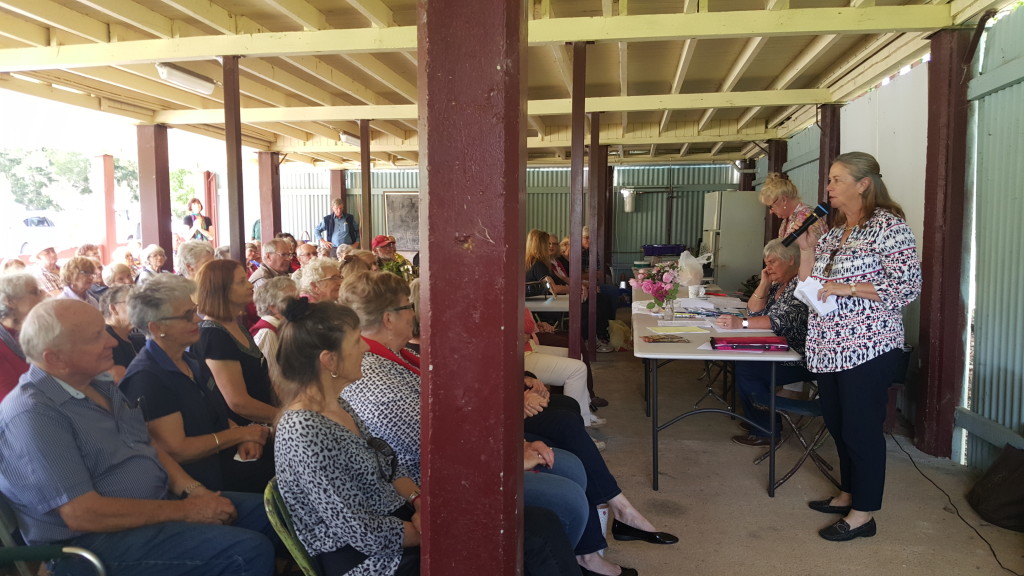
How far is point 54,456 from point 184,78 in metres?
5.27

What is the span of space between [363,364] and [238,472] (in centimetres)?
81

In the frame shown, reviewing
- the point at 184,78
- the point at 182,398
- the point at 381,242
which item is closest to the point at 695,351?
the point at 182,398

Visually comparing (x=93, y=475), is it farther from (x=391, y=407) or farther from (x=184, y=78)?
(x=184, y=78)

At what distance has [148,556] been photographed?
74.5 inches

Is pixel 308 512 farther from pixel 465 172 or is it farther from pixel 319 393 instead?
pixel 465 172

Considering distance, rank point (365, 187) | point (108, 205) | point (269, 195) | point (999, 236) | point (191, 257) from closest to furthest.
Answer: point (999, 236), point (191, 257), point (365, 187), point (269, 195), point (108, 205)

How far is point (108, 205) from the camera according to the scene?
13211 millimetres

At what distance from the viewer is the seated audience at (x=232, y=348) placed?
2943mm

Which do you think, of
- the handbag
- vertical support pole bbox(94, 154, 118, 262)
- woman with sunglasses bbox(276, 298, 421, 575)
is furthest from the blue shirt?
vertical support pole bbox(94, 154, 118, 262)

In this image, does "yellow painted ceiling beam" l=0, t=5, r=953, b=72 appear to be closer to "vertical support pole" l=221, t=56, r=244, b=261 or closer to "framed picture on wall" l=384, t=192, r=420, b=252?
"vertical support pole" l=221, t=56, r=244, b=261

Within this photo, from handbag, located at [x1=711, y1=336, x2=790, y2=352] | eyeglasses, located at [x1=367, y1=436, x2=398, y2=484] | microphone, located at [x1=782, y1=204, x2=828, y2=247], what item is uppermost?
microphone, located at [x1=782, y1=204, x2=828, y2=247]

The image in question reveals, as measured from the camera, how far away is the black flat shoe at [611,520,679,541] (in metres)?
3.02

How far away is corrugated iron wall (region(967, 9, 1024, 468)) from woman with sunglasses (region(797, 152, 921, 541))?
1015mm

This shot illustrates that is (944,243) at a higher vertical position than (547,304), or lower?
higher
